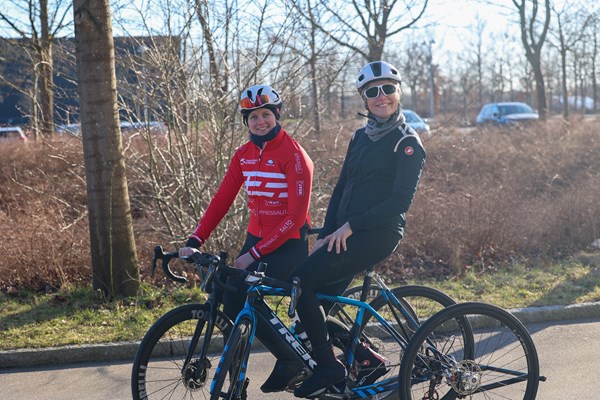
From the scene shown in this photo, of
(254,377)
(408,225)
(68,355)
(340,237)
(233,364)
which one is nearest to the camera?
(233,364)

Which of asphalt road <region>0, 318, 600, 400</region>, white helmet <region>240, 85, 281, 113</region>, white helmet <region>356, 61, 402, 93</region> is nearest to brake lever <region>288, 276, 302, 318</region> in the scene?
white helmet <region>240, 85, 281, 113</region>

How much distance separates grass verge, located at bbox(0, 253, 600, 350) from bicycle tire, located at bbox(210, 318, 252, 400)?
2684 millimetres

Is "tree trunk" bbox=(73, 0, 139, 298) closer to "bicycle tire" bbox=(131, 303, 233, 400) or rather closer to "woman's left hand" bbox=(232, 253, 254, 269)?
"bicycle tire" bbox=(131, 303, 233, 400)

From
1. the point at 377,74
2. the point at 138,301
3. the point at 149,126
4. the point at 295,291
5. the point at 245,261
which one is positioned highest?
the point at 377,74

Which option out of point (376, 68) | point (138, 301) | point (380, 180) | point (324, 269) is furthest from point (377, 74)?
point (138, 301)

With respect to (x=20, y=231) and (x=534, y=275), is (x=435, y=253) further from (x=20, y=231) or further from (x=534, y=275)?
(x=20, y=231)

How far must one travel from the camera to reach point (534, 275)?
8.67 m

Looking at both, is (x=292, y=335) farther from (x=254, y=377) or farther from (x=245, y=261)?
(x=254, y=377)

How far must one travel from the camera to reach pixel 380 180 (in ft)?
14.0

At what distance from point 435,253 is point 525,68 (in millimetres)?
36521

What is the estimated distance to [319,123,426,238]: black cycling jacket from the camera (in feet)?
13.5

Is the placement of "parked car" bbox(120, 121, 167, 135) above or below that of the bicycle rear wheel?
above

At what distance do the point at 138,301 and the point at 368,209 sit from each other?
3.93 meters

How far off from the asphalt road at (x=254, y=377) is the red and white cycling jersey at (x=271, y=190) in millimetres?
1418
